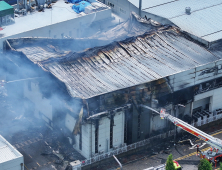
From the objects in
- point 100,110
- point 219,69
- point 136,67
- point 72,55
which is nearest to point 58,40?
point 72,55

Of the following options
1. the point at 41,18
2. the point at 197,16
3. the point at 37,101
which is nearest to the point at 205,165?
the point at 37,101

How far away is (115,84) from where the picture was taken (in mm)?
62188

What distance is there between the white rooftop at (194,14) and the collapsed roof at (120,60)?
283cm

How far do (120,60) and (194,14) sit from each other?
1859cm

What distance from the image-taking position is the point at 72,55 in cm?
6650

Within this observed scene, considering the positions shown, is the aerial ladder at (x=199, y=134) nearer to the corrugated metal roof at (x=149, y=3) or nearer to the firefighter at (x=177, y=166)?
the firefighter at (x=177, y=166)

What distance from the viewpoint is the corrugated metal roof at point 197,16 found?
246ft

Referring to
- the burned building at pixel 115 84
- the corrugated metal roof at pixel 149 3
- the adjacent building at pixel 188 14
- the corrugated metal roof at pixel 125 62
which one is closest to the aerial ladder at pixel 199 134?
the burned building at pixel 115 84

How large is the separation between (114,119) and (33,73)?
13247 mm

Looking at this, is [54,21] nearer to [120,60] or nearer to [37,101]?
[120,60]

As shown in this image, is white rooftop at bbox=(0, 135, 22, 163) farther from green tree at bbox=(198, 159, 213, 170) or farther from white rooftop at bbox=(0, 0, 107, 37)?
white rooftop at bbox=(0, 0, 107, 37)

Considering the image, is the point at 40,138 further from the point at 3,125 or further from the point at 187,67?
the point at 187,67

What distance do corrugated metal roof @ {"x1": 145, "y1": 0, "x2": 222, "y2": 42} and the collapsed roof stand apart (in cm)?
A: 270

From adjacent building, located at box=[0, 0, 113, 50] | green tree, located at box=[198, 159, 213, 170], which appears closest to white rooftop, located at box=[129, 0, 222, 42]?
adjacent building, located at box=[0, 0, 113, 50]
